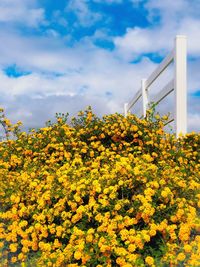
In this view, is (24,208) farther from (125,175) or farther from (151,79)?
(151,79)

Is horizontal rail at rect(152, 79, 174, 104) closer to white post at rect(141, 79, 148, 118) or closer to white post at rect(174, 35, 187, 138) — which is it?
white post at rect(174, 35, 187, 138)

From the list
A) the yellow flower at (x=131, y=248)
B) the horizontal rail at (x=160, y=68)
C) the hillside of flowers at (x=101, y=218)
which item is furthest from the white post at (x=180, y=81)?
the yellow flower at (x=131, y=248)

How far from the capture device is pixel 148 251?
3961 mm

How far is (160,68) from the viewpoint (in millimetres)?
10750

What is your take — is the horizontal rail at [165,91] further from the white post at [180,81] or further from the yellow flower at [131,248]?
the yellow flower at [131,248]

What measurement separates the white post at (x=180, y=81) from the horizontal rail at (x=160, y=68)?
15.2 inches

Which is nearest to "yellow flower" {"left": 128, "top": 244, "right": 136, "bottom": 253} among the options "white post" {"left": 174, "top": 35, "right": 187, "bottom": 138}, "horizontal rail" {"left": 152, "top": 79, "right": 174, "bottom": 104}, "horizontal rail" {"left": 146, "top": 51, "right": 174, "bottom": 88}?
"white post" {"left": 174, "top": 35, "right": 187, "bottom": 138}

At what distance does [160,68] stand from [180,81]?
1.65 metres

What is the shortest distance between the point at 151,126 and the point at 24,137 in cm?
224

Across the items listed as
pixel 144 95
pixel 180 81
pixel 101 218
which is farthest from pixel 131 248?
pixel 144 95

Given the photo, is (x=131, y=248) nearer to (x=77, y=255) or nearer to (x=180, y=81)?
(x=77, y=255)

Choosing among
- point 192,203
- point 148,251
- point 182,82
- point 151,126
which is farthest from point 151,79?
point 148,251

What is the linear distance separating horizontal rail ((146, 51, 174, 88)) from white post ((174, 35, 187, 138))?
0.39 m

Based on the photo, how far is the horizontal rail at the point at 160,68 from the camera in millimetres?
9819
